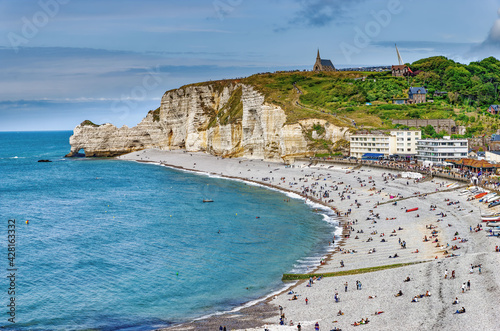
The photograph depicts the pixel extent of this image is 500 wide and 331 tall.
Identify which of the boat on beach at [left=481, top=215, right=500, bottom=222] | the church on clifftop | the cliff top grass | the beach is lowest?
the beach

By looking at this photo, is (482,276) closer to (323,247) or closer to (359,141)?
(323,247)

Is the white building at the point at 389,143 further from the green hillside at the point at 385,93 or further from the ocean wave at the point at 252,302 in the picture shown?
the ocean wave at the point at 252,302

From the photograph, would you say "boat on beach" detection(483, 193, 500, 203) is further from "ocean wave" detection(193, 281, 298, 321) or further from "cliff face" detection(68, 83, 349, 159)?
"cliff face" detection(68, 83, 349, 159)

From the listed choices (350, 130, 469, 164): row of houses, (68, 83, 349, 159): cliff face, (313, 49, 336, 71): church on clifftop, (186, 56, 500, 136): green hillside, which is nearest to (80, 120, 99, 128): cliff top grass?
(68, 83, 349, 159): cliff face

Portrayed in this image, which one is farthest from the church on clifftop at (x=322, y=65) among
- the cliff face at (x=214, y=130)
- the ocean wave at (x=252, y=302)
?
the ocean wave at (x=252, y=302)

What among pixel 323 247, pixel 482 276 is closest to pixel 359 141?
pixel 323 247

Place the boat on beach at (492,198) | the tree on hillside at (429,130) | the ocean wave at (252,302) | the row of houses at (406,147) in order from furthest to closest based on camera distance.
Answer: the tree on hillside at (429,130) → the row of houses at (406,147) → the boat on beach at (492,198) → the ocean wave at (252,302)

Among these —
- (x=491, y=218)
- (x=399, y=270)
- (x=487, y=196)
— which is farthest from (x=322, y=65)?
(x=399, y=270)

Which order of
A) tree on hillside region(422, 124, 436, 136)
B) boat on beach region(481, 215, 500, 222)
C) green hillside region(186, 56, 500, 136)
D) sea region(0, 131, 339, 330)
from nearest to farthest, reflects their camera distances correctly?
sea region(0, 131, 339, 330), boat on beach region(481, 215, 500, 222), tree on hillside region(422, 124, 436, 136), green hillside region(186, 56, 500, 136)
